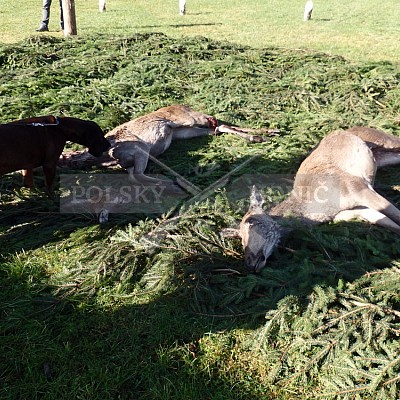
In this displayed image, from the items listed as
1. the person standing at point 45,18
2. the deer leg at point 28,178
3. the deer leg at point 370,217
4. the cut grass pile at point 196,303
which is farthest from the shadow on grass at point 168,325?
the person standing at point 45,18

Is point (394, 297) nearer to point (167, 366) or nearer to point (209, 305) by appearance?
point (209, 305)

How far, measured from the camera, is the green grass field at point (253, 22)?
53.8 ft

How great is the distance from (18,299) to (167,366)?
155 centimetres

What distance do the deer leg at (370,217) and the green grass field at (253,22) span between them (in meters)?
9.23

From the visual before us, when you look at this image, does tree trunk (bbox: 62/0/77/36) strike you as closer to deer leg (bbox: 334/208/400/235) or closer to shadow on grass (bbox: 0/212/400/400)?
shadow on grass (bbox: 0/212/400/400)

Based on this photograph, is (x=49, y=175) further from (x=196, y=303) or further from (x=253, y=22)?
(x=253, y=22)

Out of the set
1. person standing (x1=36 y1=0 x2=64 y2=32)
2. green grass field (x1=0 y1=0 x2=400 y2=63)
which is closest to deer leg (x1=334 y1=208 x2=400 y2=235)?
green grass field (x1=0 y1=0 x2=400 y2=63)

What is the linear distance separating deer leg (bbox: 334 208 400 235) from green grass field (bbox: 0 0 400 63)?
923 centimetres

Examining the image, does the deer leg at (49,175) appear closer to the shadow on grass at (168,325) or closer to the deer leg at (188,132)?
the shadow on grass at (168,325)

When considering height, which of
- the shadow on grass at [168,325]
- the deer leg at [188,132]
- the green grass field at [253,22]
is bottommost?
the shadow on grass at [168,325]

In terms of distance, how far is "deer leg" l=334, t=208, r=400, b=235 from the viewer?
16.2ft

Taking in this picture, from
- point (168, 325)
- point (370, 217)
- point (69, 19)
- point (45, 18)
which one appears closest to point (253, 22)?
point (45, 18)

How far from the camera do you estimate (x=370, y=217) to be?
5129 millimetres

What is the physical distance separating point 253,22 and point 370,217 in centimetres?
1823
